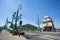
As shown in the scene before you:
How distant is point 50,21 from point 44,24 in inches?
199

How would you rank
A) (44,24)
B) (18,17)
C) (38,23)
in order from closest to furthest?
(18,17) < (38,23) < (44,24)

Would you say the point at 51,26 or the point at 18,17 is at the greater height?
the point at 18,17

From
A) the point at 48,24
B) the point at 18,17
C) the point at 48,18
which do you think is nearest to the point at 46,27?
the point at 48,24

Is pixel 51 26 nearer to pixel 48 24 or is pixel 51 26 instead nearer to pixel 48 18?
pixel 48 24

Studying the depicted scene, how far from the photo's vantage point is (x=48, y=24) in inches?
2908

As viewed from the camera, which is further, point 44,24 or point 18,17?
point 44,24

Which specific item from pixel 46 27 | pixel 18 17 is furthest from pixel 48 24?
pixel 18 17

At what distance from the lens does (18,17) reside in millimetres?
61875

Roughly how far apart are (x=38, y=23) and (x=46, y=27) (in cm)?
735

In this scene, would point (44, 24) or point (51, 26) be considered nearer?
point (51, 26)

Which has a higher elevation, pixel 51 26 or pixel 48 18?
pixel 48 18

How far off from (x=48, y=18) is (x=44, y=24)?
5.07 metres

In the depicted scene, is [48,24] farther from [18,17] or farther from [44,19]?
[18,17]

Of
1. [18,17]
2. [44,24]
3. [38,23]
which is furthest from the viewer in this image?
[44,24]
